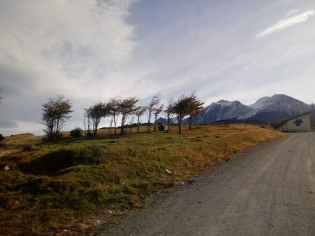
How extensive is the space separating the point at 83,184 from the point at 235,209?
303 inches

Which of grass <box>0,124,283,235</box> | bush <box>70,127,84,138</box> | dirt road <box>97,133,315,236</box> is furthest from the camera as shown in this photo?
bush <box>70,127,84,138</box>

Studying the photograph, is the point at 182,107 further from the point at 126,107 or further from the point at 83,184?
the point at 83,184

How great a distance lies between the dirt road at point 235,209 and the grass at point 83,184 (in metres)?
1.36

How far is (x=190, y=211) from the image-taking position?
8.43m

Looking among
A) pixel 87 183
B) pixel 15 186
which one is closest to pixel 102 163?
pixel 87 183

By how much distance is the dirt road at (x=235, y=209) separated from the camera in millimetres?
6799

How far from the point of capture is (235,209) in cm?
826

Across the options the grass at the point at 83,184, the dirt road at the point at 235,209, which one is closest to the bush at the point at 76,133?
the grass at the point at 83,184

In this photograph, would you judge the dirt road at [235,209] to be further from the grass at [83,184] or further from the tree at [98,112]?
the tree at [98,112]

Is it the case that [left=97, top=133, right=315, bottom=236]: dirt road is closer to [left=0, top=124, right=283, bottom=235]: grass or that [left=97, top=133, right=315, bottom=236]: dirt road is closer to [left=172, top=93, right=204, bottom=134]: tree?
[left=0, top=124, right=283, bottom=235]: grass

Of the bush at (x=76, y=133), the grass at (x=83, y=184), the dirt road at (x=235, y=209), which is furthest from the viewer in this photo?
the bush at (x=76, y=133)

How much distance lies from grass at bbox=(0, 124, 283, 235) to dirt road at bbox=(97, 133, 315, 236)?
1.36 metres

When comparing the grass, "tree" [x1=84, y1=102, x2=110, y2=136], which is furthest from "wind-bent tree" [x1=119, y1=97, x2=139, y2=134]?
the grass

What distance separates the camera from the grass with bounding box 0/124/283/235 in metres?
8.63
